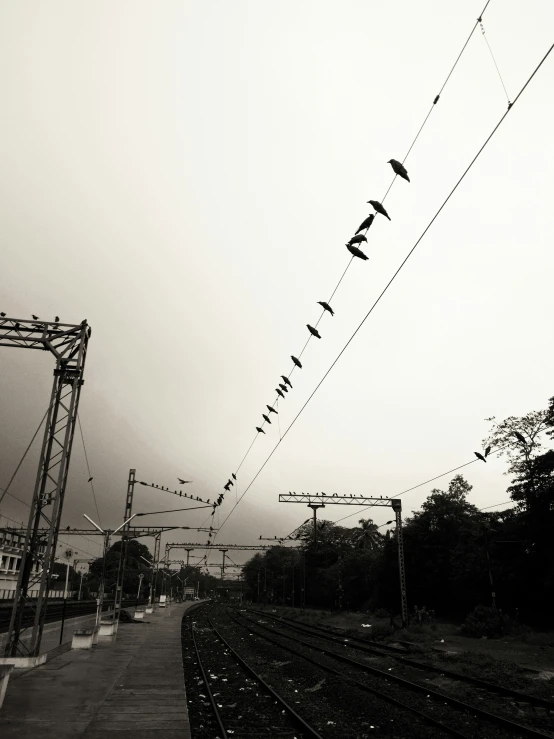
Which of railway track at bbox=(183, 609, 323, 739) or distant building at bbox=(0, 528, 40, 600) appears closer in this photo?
railway track at bbox=(183, 609, 323, 739)

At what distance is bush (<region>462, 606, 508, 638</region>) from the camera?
1285 inches

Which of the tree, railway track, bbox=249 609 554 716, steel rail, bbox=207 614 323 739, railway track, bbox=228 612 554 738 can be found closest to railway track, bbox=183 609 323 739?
steel rail, bbox=207 614 323 739

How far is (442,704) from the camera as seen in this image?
12945 millimetres

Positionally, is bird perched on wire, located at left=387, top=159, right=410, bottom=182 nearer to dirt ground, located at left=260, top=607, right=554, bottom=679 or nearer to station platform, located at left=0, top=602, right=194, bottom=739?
station platform, located at left=0, top=602, right=194, bottom=739

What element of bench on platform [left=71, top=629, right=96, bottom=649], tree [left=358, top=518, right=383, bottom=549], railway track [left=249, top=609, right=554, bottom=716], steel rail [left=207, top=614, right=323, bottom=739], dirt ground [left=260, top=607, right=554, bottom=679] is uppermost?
tree [left=358, top=518, right=383, bottom=549]

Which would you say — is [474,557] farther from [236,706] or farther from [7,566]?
[7,566]

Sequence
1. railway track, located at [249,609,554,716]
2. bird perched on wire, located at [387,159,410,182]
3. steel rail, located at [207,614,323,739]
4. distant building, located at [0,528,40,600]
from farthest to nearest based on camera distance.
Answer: distant building, located at [0,528,40,600] < railway track, located at [249,609,554,716] < steel rail, located at [207,614,323,739] < bird perched on wire, located at [387,159,410,182]

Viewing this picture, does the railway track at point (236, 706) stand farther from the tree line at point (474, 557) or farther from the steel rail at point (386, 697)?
the tree line at point (474, 557)

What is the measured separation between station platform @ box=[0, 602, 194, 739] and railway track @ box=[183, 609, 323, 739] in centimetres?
53

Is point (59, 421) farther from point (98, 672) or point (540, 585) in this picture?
point (540, 585)

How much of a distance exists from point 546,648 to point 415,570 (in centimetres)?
2930

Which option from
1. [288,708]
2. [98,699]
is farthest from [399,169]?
[98,699]

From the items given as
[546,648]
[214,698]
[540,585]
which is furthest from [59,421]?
[540,585]

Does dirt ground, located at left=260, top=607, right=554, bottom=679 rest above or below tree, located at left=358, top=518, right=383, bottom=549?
below
